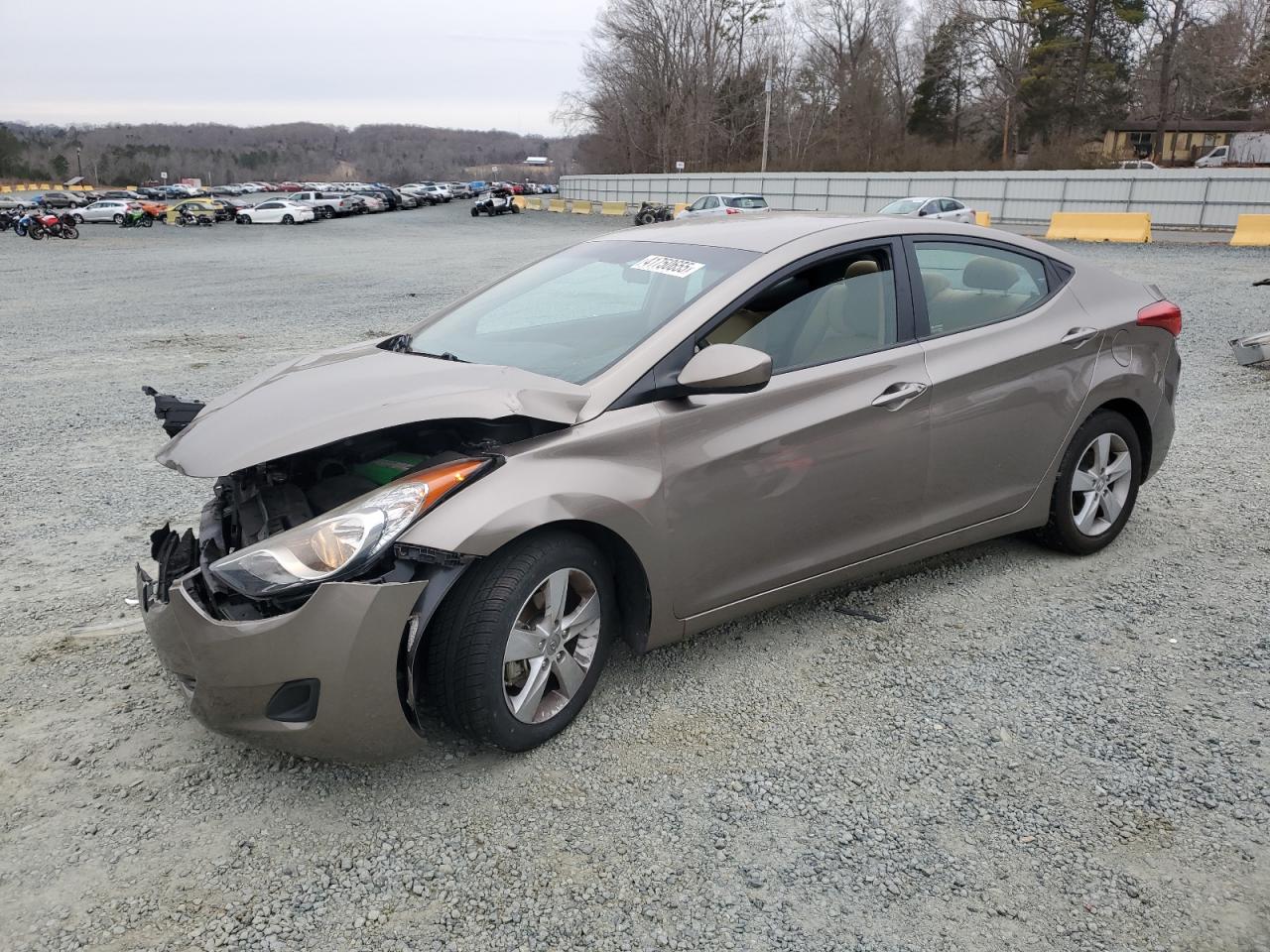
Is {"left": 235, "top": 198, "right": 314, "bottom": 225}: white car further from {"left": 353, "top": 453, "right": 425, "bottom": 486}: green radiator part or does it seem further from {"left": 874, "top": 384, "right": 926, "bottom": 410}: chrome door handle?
{"left": 874, "top": 384, "right": 926, "bottom": 410}: chrome door handle

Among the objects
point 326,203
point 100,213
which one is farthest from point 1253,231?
point 100,213

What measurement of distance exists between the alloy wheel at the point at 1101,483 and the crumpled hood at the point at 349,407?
2.63m

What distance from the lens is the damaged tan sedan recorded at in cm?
270

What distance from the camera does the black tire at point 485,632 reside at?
9.10 feet

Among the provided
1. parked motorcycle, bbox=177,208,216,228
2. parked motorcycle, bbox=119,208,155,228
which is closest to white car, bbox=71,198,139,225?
parked motorcycle, bbox=177,208,216,228

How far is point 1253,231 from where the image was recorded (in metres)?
23.8

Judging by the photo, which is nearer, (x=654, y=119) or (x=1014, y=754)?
(x=1014, y=754)

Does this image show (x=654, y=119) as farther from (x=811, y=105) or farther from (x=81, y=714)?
(x=81, y=714)

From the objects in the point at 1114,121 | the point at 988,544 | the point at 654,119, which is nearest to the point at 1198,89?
the point at 1114,121

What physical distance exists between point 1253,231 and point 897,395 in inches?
993

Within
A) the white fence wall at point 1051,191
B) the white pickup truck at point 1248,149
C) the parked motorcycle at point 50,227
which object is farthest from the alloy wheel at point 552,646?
the white pickup truck at point 1248,149

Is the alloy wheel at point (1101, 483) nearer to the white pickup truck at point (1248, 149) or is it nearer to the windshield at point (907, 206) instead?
the windshield at point (907, 206)

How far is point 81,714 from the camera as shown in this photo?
3.33 m

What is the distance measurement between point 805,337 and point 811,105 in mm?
86287
